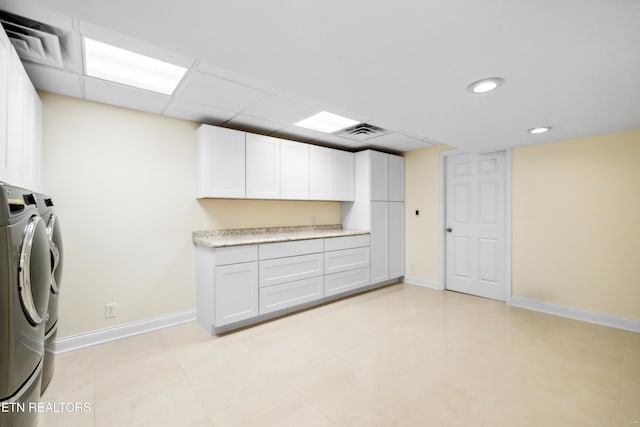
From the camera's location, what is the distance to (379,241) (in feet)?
14.6

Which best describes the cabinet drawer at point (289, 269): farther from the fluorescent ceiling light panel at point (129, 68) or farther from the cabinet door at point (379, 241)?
the fluorescent ceiling light panel at point (129, 68)

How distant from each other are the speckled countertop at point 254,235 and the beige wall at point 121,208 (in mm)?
136

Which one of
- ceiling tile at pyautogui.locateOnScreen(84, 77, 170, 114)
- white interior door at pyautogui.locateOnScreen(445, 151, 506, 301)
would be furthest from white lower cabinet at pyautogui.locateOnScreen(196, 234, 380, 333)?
white interior door at pyautogui.locateOnScreen(445, 151, 506, 301)

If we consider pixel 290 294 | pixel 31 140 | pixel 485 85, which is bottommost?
pixel 290 294

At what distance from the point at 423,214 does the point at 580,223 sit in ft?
6.19

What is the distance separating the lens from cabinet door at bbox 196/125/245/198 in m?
3.07

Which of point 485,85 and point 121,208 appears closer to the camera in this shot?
point 485,85

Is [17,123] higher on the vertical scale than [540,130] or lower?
lower

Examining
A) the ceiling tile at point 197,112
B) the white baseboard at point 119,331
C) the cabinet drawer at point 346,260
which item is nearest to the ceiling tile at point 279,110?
the ceiling tile at point 197,112

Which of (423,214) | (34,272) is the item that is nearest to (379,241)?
(423,214)

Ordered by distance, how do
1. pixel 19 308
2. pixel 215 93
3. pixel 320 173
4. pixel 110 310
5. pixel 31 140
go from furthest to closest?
pixel 320 173
pixel 110 310
pixel 215 93
pixel 31 140
pixel 19 308

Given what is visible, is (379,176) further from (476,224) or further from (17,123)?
(17,123)

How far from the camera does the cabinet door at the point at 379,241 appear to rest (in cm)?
436

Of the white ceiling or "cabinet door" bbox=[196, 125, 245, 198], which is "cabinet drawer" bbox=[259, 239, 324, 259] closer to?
"cabinet door" bbox=[196, 125, 245, 198]
